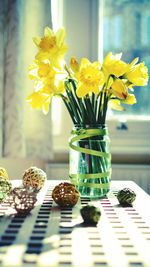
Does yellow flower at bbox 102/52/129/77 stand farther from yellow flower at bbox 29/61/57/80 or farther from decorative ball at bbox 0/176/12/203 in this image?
decorative ball at bbox 0/176/12/203

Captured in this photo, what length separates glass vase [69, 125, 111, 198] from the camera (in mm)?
1002

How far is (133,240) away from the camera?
68 cm

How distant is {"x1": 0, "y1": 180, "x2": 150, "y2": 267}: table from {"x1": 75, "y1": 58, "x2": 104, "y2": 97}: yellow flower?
26cm

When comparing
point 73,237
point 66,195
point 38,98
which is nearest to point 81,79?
point 38,98

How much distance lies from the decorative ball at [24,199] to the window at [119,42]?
3.58ft

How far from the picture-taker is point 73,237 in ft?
2.26

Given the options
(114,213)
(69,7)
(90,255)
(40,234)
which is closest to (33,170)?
(114,213)

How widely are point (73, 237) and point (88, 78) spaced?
0.39 meters

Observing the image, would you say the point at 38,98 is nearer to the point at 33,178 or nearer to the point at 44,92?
the point at 44,92

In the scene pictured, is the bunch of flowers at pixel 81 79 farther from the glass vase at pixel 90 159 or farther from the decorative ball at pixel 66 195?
the decorative ball at pixel 66 195

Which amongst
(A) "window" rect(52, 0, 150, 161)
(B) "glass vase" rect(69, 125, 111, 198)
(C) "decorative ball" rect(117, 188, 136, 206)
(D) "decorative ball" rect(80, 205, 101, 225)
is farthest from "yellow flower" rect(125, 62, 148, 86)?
(A) "window" rect(52, 0, 150, 161)

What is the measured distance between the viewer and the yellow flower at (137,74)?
3.26 ft

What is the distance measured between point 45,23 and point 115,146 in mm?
640

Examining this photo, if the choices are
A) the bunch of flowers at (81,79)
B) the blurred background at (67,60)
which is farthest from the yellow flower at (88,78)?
the blurred background at (67,60)
